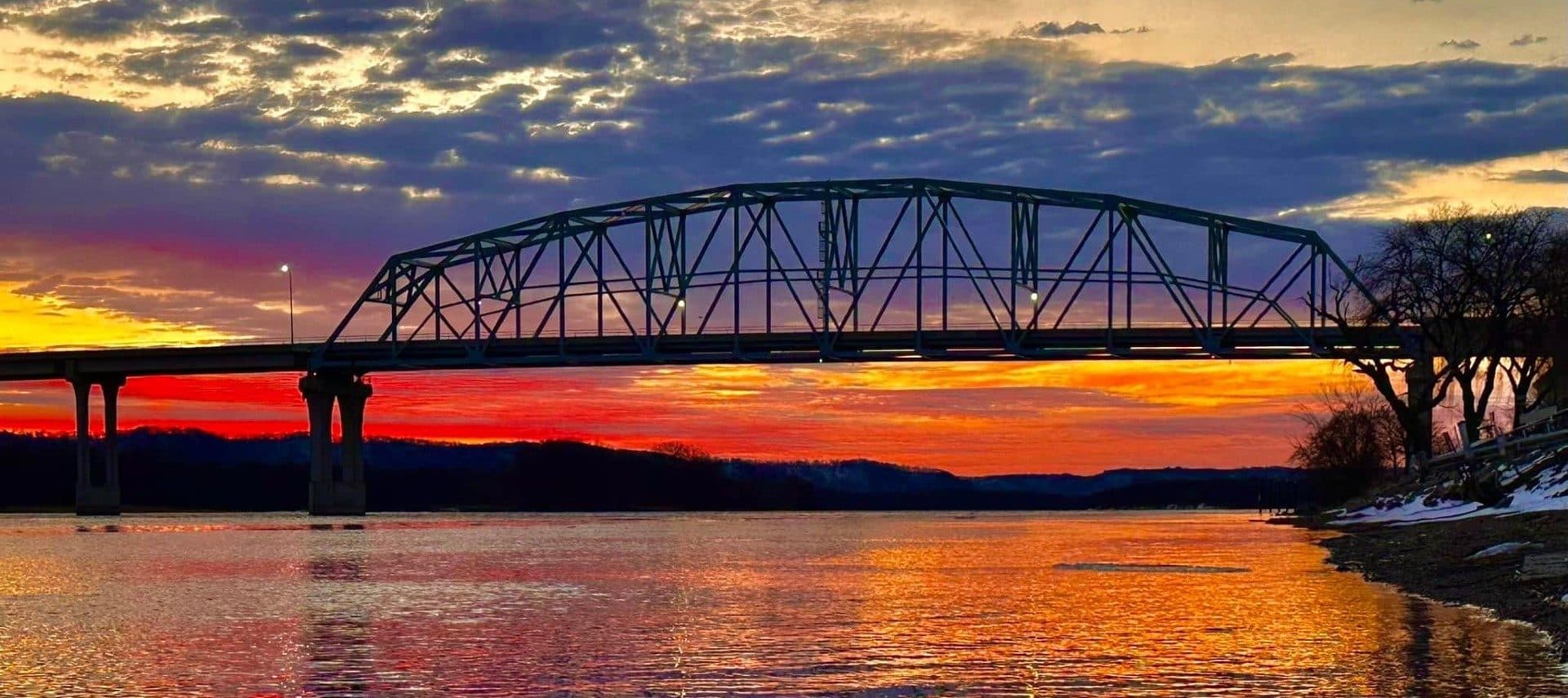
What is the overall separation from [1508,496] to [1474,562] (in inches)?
751

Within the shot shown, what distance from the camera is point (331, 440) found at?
16238cm

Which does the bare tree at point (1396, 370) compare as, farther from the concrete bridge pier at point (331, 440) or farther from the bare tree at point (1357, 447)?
the concrete bridge pier at point (331, 440)

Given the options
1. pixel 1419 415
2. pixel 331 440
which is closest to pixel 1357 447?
pixel 1419 415

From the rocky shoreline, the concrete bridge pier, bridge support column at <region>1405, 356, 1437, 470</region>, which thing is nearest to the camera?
the rocky shoreline

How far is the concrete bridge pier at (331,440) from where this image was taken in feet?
528

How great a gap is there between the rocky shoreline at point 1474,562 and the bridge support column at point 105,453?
130619mm

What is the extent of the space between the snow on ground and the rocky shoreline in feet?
3.72

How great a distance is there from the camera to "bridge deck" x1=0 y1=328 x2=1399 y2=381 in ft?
467

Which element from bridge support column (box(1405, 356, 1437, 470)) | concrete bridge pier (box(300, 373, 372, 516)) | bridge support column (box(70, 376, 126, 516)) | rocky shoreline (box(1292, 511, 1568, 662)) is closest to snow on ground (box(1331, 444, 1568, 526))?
rocky shoreline (box(1292, 511, 1568, 662))

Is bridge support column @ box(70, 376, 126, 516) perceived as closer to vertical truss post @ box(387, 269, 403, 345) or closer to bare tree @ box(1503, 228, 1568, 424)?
vertical truss post @ box(387, 269, 403, 345)

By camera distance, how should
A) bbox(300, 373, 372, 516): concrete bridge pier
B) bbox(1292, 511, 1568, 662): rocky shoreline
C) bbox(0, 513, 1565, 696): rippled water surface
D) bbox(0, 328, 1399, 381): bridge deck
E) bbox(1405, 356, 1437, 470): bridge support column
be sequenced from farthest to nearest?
bbox(300, 373, 372, 516): concrete bridge pier
bbox(0, 328, 1399, 381): bridge deck
bbox(1405, 356, 1437, 470): bridge support column
bbox(1292, 511, 1568, 662): rocky shoreline
bbox(0, 513, 1565, 696): rippled water surface

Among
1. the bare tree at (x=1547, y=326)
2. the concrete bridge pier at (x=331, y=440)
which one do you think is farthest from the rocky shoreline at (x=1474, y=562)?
the concrete bridge pier at (x=331, y=440)

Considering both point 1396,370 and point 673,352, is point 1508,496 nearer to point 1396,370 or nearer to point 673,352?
point 1396,370

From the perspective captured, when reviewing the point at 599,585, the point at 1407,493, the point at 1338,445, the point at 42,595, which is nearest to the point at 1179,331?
the point at 1338,445
